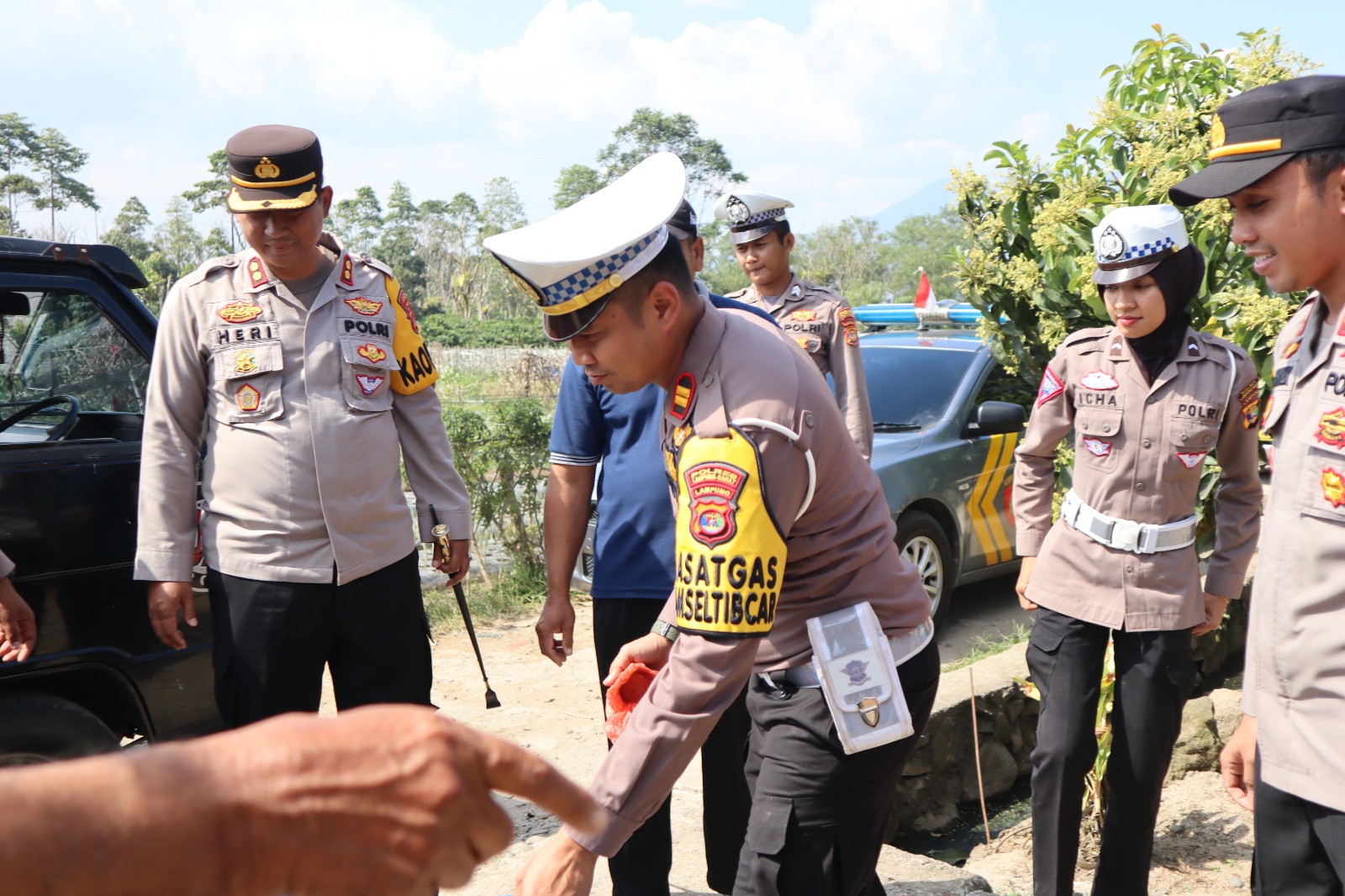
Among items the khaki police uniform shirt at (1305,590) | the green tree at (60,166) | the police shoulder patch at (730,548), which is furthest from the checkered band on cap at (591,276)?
the green tree at (60,166)

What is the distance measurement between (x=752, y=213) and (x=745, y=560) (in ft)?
11.4

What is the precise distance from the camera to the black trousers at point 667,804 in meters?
3.01

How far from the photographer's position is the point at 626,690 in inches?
87.6

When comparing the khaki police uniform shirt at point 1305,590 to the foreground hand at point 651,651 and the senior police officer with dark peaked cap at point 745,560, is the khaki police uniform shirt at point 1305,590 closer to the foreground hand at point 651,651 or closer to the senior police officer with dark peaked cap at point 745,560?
the senior police officer with dark peaked cap at point 745,560

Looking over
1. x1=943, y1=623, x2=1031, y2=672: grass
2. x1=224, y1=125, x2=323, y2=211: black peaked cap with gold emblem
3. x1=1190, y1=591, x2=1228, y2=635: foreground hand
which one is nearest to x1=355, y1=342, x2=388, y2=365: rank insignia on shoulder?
x1=224, y1=125, x2=323, y2=211: black peaked cap with gold emblem

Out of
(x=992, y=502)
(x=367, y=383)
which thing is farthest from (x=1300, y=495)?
(x=992, y=502)

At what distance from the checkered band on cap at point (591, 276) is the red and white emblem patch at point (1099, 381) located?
1.93 metres

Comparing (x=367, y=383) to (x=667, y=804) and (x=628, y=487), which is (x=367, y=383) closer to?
(x=628, y=487)

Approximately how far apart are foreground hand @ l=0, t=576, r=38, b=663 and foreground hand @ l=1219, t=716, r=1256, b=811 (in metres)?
2.90

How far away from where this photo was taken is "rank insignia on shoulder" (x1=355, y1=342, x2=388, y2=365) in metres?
3.04

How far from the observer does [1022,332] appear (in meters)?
4.96

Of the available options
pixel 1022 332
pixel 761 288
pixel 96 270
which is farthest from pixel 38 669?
pixel 1022 332

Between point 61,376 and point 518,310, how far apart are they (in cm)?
4542

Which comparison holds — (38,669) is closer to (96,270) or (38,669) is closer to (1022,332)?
(96,270)
